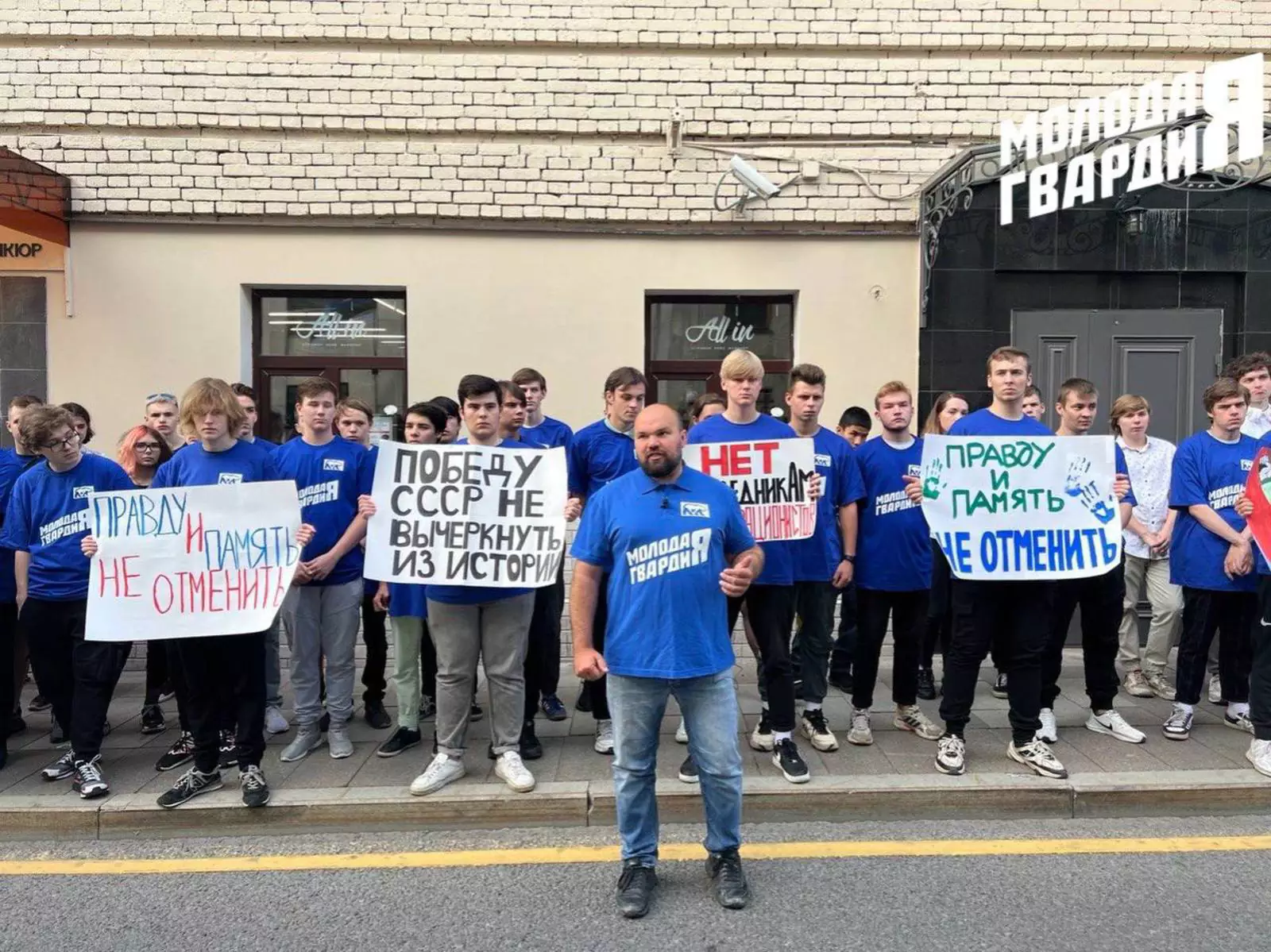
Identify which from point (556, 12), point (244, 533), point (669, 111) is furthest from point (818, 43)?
point (244, 533)

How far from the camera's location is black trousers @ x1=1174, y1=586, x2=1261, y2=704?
16.9 ft

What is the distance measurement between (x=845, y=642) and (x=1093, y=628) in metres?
1.68

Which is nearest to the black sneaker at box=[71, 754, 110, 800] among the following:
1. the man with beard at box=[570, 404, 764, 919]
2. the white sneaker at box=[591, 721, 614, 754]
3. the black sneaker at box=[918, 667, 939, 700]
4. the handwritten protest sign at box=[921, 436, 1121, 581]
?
the white sneaker at box=[591, 721, 614, 754]

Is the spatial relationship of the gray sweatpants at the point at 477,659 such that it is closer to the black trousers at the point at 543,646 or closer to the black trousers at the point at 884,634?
the black trousers at the point at 543,646

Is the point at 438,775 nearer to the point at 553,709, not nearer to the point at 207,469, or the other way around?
the point at 553,709

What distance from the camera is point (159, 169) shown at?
7824 mm

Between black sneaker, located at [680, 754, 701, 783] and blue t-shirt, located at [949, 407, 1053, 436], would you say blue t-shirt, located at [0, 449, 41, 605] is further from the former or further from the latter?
blue t-shirt, located at [949, 407, 1053, 436]

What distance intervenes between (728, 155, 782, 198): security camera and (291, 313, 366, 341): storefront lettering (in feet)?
12.6

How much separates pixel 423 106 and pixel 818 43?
375 centimetres

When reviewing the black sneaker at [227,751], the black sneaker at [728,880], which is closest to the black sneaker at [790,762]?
the black sneaker at [728,880]

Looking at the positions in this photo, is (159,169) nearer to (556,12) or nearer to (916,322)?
(556,12)

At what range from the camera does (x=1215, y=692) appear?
5723 millimetres

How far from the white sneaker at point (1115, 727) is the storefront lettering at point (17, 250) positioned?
9.47m

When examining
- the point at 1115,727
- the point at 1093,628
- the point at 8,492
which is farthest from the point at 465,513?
the point at 1115,727
